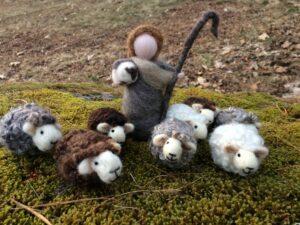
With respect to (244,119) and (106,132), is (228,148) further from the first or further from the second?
(106,132)

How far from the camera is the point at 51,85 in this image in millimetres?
4352

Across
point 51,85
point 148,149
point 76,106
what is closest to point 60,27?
point 51,85

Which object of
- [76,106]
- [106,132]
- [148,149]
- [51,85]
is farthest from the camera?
[51,85]

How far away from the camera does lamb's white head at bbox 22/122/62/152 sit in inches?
86.3

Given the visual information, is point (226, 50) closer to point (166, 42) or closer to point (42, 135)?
point (166, 42)

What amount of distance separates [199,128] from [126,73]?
0.50 m

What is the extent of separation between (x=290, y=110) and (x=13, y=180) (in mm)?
2294

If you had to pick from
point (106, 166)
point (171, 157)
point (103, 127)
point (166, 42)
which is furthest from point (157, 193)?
point (166, 42)

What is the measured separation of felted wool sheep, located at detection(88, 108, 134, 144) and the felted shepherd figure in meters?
0.11

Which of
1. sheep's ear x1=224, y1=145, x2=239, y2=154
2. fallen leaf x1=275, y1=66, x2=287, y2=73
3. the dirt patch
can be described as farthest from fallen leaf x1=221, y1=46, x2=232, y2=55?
sheep's ear x1=224, y1=145, x2=239, y2=154

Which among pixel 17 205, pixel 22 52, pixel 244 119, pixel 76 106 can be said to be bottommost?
pixel 22 52

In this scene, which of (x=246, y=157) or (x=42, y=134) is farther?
(x=42, y=134)

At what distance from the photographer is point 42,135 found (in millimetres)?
2205

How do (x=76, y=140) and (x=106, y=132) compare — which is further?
(x=106, y=132)
